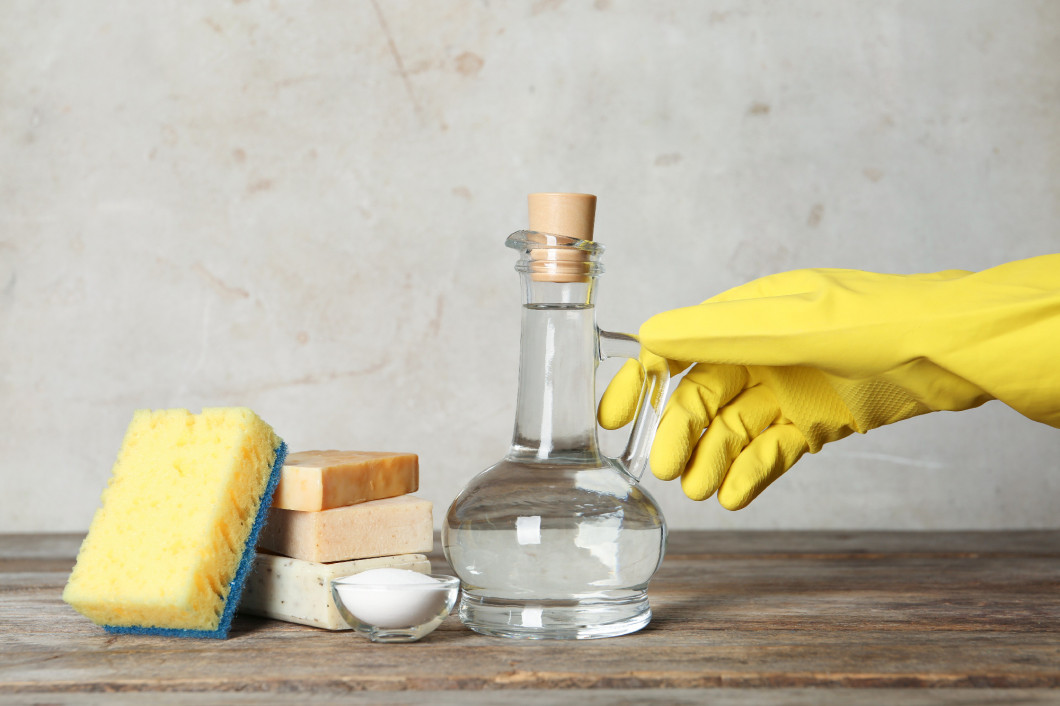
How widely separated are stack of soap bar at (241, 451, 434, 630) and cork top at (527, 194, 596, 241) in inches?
9.4

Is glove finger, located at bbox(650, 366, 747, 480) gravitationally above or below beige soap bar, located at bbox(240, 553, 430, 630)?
above

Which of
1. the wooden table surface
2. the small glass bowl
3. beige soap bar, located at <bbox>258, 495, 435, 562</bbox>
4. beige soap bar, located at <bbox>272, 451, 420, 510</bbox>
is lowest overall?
the wooden table surface

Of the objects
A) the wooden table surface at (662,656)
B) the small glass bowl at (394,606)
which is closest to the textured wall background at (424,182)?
the wooden table surface at (662,656)

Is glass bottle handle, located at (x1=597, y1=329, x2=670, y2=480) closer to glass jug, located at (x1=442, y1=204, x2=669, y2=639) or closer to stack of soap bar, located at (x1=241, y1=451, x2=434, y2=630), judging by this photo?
glass jug, located at (x1=442, y1=204, x2=669, y2=639)

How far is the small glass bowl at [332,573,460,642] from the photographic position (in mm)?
638

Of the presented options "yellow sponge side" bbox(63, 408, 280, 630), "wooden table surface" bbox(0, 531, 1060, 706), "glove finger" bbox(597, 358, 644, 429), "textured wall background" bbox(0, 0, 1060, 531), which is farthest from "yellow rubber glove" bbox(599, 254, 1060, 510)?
"textured wall background" bbox(0, 0, 1060, 531)

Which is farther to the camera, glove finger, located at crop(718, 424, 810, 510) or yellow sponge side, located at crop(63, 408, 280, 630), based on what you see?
glove finger, located at crop(718, 424, 810, 510)

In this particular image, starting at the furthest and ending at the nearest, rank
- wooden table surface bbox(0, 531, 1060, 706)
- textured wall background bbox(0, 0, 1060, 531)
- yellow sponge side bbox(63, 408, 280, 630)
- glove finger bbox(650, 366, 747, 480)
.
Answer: textured wall background bbox(0, 0, 1060, 531) → glove finger bbox(650, 366, 747, 480) → yellow sponge side bbox(63, 408, 280, 630) → wooden table surface bbox(0, 531, 1060, 706)

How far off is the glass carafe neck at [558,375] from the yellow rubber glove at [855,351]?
0.06 meters

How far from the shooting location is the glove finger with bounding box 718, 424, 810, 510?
790 mm

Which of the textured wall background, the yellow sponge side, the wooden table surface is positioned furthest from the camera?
the textured wall background

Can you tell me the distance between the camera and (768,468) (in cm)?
81

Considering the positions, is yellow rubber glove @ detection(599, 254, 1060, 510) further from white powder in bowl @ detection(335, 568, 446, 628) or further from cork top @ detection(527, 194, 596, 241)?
white powder in bowl @ detection(335, 568, 446, 628)

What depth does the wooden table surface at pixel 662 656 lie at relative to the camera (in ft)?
1.80
